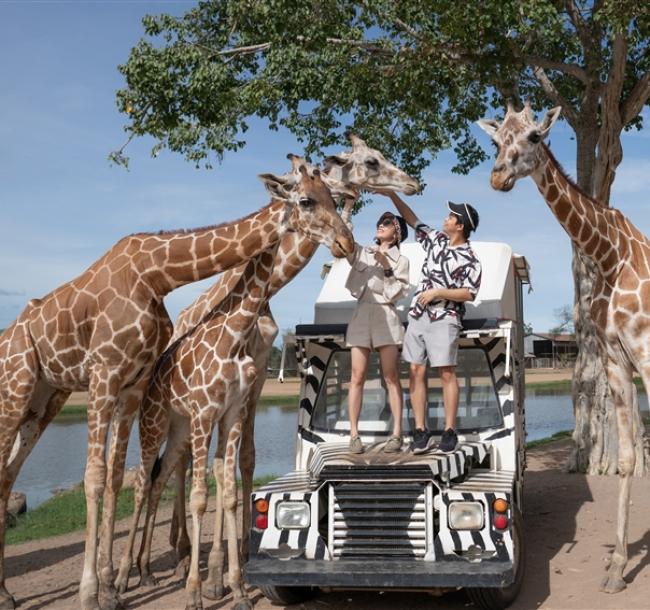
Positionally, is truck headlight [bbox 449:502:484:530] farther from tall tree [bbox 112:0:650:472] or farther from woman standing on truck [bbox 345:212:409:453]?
tall tree [bbox 112:0:650:472]

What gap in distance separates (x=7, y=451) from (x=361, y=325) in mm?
3504

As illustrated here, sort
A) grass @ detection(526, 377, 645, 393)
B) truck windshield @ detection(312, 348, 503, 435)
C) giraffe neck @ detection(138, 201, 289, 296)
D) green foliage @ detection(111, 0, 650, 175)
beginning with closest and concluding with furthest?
giraffe neck @ detection(138, 201, 289, 296), truck windshield @ detection(312, 348, 503, 435), green foliage @ detection(111, 0, 650, 175), grass @ detection(526, 377, 645, 393)

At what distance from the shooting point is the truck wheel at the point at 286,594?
643cm

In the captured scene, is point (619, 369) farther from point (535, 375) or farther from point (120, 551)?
point (535, 375)

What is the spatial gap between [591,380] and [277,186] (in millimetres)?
7576

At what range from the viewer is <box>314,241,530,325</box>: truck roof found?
7.58 m

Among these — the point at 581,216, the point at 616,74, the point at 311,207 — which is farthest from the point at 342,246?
the point at 616,74

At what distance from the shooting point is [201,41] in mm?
13312

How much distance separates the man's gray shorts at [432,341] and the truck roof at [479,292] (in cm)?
67

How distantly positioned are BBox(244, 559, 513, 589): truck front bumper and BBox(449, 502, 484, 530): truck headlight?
0.25 meters

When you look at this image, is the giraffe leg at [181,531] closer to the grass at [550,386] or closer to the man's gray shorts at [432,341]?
the man's gray shorts at [432,341]

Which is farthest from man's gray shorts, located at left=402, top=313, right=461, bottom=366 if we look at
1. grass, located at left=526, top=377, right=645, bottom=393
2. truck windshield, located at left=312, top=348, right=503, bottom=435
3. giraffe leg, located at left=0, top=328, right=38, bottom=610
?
grass, located at left=526, top=377, right=645, bottom=393

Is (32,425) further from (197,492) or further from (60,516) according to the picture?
(60,516)

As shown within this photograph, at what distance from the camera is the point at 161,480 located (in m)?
7.77
